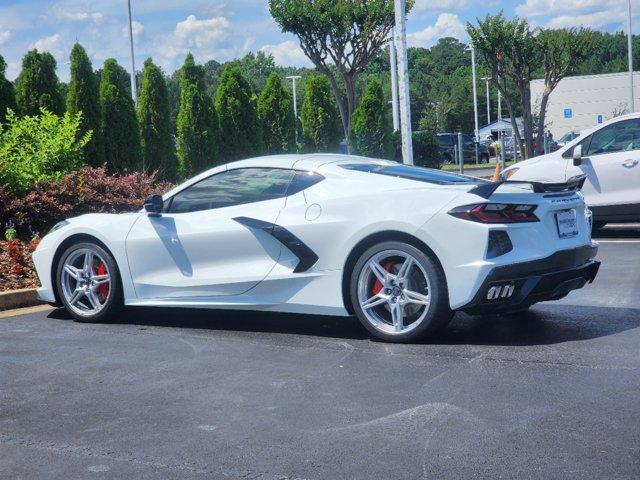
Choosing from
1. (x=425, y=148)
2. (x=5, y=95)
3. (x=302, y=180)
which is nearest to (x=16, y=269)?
(x=302, y=180)

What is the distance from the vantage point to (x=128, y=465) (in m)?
4.39

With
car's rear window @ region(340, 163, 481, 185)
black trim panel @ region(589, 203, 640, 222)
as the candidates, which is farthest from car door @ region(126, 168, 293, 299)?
black trim panel @ region(589, 203, 640, 222)

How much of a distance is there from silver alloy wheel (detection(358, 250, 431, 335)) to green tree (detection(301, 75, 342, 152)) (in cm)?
1941

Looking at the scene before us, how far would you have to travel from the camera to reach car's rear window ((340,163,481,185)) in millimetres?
7070

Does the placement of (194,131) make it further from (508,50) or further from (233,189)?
(508,50)

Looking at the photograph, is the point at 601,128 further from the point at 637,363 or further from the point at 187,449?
the point at 187,449

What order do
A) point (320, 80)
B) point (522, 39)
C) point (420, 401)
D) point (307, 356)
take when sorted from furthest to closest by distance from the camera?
point (522, 39)
point (320, 80)
point (307, 356)
point (420, 401)

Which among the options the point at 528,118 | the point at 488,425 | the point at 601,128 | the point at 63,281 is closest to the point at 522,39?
the point at 528,118

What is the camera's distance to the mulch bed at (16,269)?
9.72m

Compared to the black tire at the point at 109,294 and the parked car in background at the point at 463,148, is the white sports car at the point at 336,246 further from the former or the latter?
the parked car in background at the point at 463,148

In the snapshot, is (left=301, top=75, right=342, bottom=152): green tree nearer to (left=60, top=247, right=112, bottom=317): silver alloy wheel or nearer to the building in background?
(left=60, top=247, right=112, bottom=317): silver alloy wheel

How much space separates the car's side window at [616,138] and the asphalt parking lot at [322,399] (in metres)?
5.86

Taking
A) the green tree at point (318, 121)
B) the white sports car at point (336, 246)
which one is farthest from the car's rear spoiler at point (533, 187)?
the green tree at point (318, 121)

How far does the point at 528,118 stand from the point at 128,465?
34338 mm
